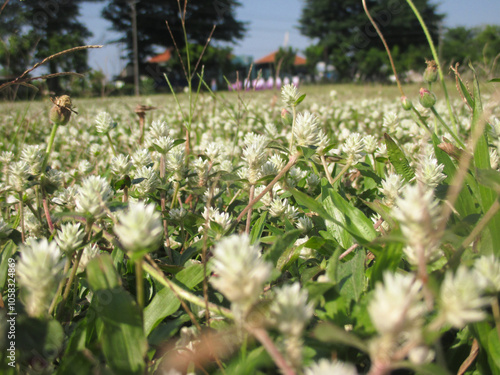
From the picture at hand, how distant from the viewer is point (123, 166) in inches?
43.5

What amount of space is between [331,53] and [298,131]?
35.5m

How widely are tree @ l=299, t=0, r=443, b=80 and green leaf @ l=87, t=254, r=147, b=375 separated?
29580 mm

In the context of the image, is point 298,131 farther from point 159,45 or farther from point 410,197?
point 159,45

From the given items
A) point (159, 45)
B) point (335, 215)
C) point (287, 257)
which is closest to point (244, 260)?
point (287, 257)

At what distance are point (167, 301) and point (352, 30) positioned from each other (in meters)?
34.8

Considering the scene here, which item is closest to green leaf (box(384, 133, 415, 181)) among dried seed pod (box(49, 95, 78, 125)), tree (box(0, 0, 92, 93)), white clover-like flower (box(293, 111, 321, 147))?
white clover-like flower (box(293, 111, 321, 147))

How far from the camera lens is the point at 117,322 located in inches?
22.4

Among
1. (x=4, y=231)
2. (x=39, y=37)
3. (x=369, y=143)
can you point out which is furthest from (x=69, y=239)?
(x=39, y=37)

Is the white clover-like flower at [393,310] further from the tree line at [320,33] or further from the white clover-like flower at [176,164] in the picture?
the tree line at [320,33]

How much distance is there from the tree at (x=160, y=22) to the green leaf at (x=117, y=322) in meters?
25.6

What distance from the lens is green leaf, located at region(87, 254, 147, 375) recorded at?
54 centimetres

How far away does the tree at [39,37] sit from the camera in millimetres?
2658

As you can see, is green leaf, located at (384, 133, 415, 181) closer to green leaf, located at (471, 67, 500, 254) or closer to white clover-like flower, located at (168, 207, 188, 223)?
green leaf, located at (471, 67, 500, 254)

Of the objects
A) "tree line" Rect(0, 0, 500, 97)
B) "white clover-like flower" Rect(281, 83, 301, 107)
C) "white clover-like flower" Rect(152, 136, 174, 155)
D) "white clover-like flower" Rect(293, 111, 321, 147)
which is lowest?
"white clover-like flower" Rect(152, 136, 174, 155)
